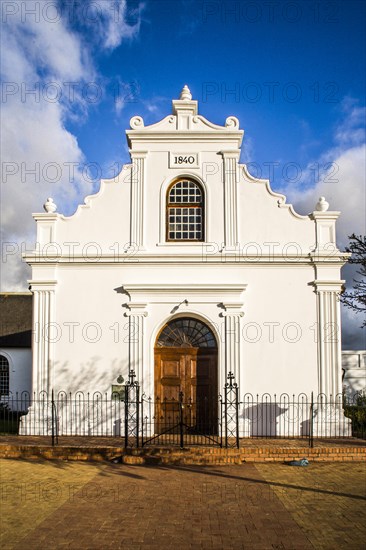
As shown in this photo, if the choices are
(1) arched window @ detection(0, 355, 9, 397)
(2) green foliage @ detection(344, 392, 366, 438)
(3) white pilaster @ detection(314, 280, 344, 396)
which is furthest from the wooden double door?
(1) arched window @ detection(0, 355, 9, 397)

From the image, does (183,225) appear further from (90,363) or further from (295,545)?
(295,545)

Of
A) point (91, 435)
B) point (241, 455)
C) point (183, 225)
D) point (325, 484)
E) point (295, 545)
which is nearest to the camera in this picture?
point (295, 545)

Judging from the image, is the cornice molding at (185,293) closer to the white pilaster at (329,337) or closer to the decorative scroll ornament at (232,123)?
the white pilaster at (329,337)

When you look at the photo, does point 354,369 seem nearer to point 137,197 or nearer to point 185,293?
point 185,293

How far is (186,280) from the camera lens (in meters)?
16.0

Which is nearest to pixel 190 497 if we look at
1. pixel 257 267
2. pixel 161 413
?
pixel 161 413

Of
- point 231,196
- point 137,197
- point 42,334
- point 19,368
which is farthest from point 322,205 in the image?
point 19,368

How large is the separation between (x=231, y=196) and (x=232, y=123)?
7.11 ft

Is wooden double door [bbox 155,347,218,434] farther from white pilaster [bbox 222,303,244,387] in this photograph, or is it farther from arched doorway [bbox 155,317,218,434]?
white pilaster [bbox 222,303,244,387]

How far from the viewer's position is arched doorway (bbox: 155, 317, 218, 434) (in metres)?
15.6

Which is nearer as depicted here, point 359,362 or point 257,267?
point 257,267

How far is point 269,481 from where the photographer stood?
11.2 m

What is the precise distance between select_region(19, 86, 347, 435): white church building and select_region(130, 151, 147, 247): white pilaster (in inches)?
1.2

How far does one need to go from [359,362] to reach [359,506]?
604 inches
